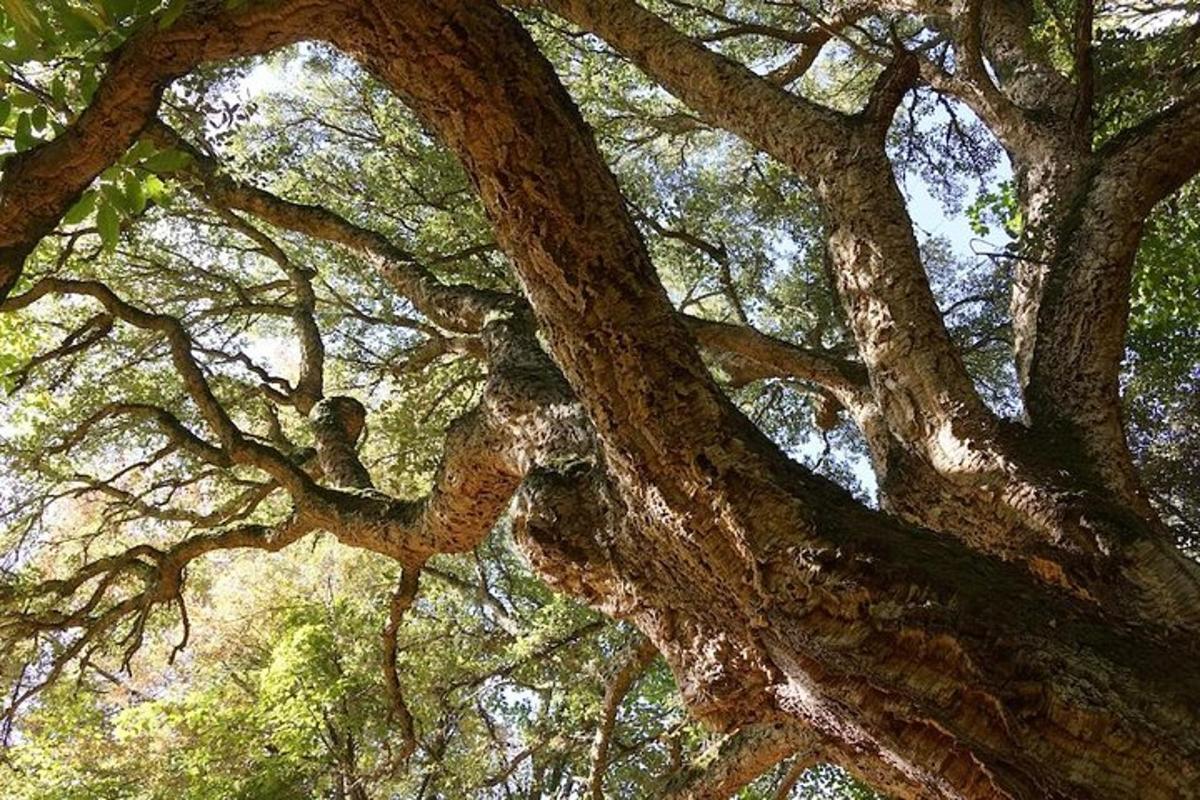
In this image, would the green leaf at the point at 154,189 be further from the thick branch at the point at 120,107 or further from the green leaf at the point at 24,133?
the green leaf at the point at 24,133

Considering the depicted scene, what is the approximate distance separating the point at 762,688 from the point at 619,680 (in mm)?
3366

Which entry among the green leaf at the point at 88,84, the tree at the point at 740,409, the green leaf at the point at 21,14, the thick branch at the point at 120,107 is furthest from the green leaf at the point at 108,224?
the green leaf at the point at 21,14

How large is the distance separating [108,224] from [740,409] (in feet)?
9.11

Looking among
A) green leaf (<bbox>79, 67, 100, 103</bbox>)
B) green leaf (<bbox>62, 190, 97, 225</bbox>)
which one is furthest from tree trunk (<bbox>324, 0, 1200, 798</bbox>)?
green leaf (<bbox>62, 190, 97, 225</bbox>)

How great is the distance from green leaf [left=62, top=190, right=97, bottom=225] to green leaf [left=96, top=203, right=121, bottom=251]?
49mm

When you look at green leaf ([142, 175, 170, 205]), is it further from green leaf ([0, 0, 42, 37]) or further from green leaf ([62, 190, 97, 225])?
green leaf ([0, 0, 42, 37])

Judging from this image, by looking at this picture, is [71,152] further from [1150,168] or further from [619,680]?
[619,680]

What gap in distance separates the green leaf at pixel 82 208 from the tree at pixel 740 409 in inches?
0.6

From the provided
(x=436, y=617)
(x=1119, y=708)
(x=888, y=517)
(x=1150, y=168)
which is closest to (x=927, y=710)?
(x=1119, y=708)

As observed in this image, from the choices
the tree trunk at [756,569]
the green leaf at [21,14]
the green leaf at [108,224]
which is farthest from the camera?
the tree trunk at [756,569]

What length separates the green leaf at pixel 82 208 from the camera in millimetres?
1568

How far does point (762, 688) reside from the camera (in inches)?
79.7

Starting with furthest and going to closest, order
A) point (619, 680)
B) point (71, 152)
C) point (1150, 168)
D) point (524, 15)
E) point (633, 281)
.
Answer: point (524, 15), point (619, 680), point (1150, 168), point (633, 281), point (71, 152)

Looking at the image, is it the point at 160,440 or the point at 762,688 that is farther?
the point at 160,440
